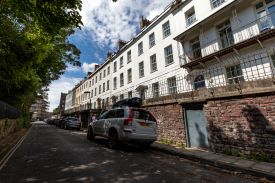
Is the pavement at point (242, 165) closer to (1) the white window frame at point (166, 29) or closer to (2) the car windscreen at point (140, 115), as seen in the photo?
(2) the car windscreen at point (140, 115)

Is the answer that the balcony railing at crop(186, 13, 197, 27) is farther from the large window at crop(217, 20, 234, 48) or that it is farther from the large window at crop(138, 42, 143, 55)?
the large window at crop(138, 42, 143, 55)

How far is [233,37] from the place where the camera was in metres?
12.4

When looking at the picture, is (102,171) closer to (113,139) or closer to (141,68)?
(113,139)

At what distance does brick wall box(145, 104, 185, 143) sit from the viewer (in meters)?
9.76

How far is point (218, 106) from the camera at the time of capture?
7906mm

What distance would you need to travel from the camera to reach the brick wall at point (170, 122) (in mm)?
9760

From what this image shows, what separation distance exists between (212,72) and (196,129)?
6079 millimetres

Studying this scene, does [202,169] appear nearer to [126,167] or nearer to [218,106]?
[126,167]

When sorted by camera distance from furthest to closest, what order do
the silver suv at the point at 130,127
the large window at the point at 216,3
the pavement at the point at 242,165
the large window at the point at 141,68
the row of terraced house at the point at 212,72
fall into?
the large window at the point at 141,68 → the large window at the point at 216,3 → the silver suv at the point at 130,127 → the row of terraced house at the point at 212,72 → the pavement at the point at 242,165

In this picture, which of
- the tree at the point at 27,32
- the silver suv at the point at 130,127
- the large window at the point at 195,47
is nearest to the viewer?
the tree at the point at 27,32

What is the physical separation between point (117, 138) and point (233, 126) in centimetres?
532

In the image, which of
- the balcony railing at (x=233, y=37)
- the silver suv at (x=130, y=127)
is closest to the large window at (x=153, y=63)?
the balcony railing at (x=233, y=37)

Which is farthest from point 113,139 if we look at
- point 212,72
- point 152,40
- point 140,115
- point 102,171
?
point 152,40

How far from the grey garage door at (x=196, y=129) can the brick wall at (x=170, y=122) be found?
0.39 metres
